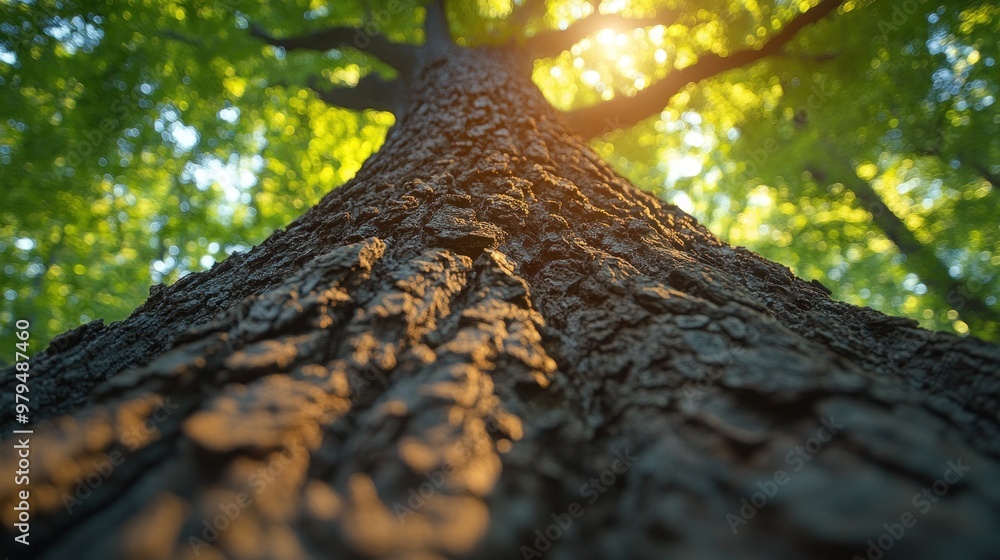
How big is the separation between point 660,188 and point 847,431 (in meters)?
9.22

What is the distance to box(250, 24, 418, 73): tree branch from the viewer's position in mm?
4043

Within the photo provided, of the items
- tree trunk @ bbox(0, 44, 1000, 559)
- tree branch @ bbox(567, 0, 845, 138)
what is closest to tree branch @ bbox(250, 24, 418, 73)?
tree branch @ bbox(567, 0, 845, 138)

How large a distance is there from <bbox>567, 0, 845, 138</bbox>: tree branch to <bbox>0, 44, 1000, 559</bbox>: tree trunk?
3086mm

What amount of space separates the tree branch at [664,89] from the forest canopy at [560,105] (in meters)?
0.04

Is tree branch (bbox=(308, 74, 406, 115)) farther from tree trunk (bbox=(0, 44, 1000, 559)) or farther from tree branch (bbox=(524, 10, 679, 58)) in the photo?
tree trunk (bbox=(0, 44, 1000, 559))

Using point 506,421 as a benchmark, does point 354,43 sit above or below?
above

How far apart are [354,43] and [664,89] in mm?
3339

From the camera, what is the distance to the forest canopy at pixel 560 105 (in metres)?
4.39

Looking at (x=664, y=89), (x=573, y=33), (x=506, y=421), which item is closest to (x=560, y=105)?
(x=573, y=33)

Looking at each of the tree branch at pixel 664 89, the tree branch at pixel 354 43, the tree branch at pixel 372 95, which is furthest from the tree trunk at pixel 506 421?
the tree branch at pixel 354 43

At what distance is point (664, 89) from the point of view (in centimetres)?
377

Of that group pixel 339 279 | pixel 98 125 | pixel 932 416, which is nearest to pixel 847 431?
pixel 932 416

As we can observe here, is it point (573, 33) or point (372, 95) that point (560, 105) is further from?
point (372, 95)

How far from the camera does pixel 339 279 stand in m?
1.04
